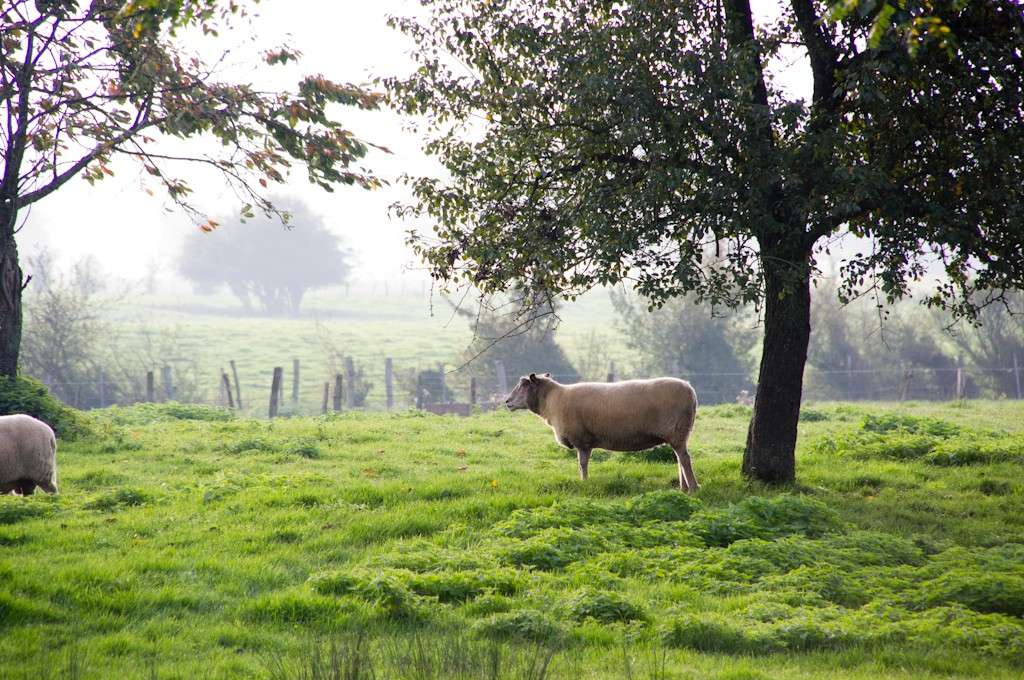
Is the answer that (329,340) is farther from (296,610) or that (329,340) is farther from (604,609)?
(604,609)

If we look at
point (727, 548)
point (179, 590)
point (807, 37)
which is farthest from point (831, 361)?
point (179, 590)

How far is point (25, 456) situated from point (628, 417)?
898 centimetres

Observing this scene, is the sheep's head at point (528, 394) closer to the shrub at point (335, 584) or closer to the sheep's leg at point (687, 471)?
the sheep's leg at point (687, 471)

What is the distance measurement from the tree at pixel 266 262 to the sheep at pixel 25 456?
9713cm

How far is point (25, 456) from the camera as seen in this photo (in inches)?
513

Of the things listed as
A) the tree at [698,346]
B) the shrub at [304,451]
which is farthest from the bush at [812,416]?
the tree at [698,346]

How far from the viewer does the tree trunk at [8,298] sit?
20.0 m

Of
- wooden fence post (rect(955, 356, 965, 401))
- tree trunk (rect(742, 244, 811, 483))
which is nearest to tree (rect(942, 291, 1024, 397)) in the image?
wooden fence post (rect(955, 356, 965, 401))

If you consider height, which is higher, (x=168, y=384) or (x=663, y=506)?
(x=168, y=384)

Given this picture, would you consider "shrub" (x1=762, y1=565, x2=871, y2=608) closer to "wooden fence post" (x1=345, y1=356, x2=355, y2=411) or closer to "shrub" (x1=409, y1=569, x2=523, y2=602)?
"shrub" (x1=409, y1=569, x2=523, y2=602)

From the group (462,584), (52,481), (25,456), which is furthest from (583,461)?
(25,456)

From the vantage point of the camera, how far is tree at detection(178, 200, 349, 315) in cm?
11056

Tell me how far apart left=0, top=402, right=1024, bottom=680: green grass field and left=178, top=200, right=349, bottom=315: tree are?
9648 centimetres

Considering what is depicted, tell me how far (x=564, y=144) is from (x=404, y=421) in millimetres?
12223
